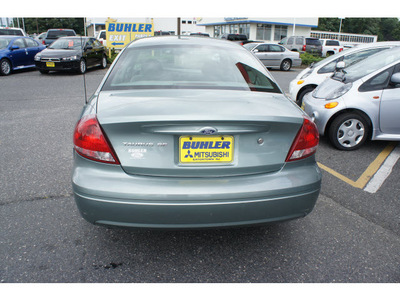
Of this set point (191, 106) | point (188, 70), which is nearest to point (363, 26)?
point (188, 70)

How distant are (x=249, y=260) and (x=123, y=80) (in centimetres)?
172

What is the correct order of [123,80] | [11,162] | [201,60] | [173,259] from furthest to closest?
[11,162], [201,60], [123,80], [173,259]

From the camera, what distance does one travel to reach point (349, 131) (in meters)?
5.00

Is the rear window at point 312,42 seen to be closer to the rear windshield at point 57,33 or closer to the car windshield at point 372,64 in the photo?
the rear windshield at point 57,33

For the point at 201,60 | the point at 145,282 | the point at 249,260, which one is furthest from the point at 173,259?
the point at 201,60

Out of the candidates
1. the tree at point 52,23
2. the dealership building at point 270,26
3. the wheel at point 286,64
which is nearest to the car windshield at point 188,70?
the wheel at point 286,64

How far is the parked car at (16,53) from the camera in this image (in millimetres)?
12633

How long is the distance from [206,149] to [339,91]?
12.3 ft

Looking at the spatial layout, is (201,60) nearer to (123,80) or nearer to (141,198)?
(123,80)

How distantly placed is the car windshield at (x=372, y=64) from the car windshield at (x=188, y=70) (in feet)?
8.83

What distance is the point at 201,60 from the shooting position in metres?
3.06

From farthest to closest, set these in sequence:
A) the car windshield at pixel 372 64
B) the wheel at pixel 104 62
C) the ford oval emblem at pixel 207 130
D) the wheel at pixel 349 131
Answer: the wheel at pixel 104 62 → the car windshield at pixel 372 64 → the wheel at pixel 349 131 → the ford oval emblem at pixel 207 130

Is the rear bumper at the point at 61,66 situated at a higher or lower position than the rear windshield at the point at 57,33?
lower

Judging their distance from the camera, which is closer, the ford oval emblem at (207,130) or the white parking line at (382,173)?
the ford oval emblem at (207,130)
